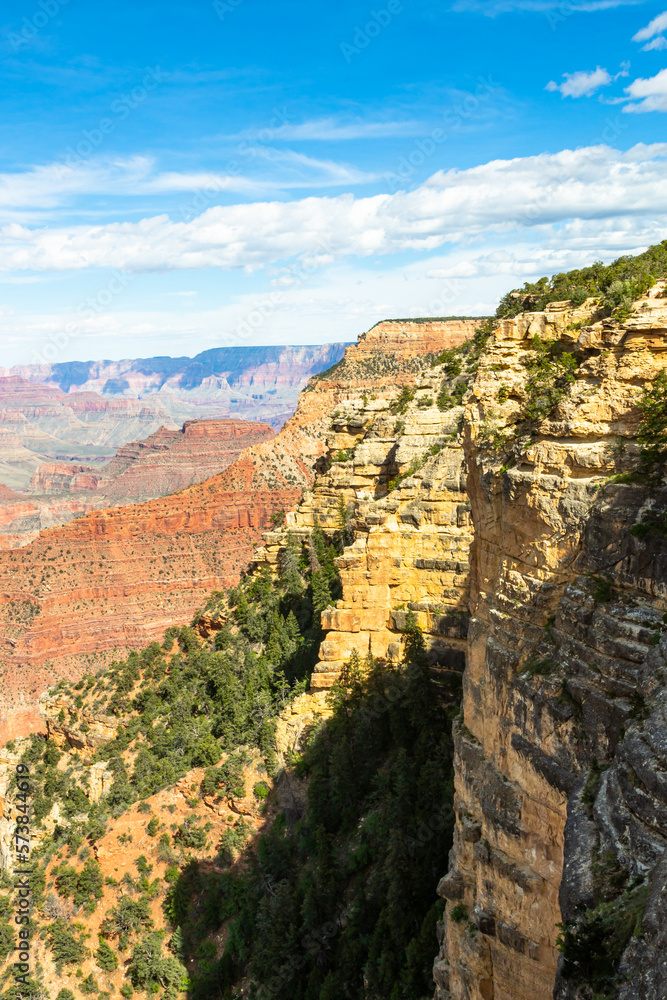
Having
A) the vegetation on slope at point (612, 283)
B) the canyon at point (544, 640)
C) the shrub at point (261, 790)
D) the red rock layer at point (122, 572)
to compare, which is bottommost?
the red rock layer at point (122, 572)

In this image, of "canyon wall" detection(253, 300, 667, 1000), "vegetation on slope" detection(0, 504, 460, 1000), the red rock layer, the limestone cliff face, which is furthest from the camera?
the red rock layer

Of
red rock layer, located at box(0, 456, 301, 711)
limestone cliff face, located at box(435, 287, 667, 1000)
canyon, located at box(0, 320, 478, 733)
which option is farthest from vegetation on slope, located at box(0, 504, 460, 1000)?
canyon, located at box(0, 320, 478, 733)

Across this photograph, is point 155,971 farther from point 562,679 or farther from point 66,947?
point 562,679

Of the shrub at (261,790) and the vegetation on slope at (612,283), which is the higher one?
the vegetation on slope at (612,283)

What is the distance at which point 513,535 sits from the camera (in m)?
14.7

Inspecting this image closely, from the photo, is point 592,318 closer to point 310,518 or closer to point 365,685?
point 365,685

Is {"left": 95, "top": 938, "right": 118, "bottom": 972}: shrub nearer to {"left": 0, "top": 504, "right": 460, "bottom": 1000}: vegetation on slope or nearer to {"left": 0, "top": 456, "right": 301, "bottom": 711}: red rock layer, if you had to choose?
{"left": 0, "top": 504, "right": 460, "bottom": 1000}: vegetation on slope

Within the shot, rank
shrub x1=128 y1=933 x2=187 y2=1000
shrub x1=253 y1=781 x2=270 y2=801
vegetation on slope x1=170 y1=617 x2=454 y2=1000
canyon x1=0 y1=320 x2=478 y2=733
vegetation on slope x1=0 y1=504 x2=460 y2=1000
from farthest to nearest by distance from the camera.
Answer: canyon x1=0 y1=320 x2=478 y2=733 < shrub x1=253 y1=781 x2=270 y2=801 < shrub x1=128 y1=933 x2=187 y2=1000 < vegetation on slope x1=0 y1=504 x2=460 y2=1000 < vegetation on slope x1=170 y1=617 x2=454 y2=1000

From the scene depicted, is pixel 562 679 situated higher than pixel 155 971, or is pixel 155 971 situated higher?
pixel 562 679

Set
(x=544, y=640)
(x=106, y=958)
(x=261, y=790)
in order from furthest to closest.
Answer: (x=261, y=790)
(x=106, y=958)
(x=544, y=640)

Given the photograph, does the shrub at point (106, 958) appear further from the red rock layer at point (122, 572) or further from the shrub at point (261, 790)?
the red rock layer at point (122, 572)

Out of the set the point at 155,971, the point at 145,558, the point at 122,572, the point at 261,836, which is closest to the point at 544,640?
the point at 261,836

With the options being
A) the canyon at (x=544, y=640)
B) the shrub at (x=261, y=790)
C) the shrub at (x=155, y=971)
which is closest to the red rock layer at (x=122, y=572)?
the shrub at (x=155, y=971)

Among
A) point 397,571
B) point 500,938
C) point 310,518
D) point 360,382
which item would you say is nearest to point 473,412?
point 500,938
